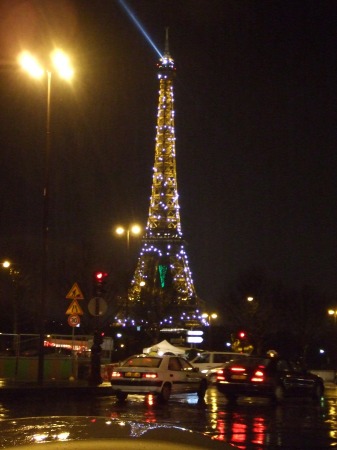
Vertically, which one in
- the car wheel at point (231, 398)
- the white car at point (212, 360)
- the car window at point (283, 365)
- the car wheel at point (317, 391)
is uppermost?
the white car at point (212, 360)

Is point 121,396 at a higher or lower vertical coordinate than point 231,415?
higher

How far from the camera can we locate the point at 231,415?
18672 millimetres

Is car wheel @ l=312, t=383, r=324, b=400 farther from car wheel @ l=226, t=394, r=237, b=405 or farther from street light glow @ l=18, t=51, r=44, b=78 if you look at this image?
street light glow @ l=18, t=51, r=44, b=78

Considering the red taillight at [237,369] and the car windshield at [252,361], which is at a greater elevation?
the car windshield at [252,361]

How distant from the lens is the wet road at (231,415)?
45.2ft

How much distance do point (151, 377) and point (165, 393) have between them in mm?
655

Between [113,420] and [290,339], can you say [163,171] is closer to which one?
[290,339]

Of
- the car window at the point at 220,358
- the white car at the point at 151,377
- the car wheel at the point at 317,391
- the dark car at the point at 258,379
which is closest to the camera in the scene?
the white car at the point at 151,377

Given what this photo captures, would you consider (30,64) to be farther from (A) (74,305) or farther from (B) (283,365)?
(B) (283,365)

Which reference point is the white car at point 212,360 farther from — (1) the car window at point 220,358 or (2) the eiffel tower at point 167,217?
(2) the eiffel tower at point 167,217

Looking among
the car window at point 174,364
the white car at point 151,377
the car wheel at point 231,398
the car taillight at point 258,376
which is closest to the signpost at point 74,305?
the white car at point 151,377

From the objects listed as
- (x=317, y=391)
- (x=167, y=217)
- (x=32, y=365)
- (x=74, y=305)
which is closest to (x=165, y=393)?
(x=74, y=305)

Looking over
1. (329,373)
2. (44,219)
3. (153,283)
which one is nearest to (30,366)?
(44,219)

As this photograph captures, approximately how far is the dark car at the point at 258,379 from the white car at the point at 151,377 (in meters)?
1.20
